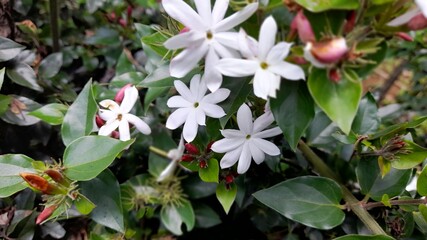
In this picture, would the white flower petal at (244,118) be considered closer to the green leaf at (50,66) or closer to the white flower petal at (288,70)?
the white flower petal at (288,70)

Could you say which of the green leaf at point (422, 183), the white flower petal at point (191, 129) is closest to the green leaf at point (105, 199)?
the white flower petal at point (191, 129)

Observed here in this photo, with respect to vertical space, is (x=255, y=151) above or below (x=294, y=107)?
below

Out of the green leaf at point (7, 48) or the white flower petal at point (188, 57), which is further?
the green leaf at point (7, 48)

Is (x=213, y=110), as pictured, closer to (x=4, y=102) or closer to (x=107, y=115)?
(x=107, y=115)

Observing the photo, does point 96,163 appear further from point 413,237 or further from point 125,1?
point 125,1

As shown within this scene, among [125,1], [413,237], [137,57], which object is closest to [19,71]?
[137,57]

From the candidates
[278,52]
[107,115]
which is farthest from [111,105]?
[278,52]
